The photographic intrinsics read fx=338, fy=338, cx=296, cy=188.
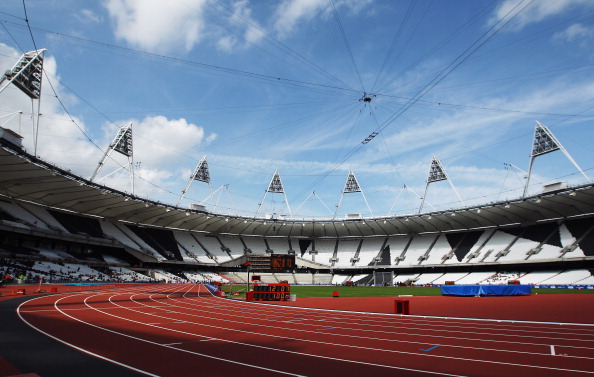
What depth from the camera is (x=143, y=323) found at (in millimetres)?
13922

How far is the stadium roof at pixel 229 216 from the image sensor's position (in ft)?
137

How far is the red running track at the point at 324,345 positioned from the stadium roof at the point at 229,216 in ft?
100

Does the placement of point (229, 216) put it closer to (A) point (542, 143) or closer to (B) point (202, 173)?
(B) point (202, 173)

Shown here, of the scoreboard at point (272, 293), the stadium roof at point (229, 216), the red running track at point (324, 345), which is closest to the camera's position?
the red running track at point (324, 345)

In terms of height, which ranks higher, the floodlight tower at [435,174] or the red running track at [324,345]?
the floodlight tower at [435,174]

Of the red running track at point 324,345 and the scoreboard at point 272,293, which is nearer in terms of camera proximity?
the red running track at point 324,345

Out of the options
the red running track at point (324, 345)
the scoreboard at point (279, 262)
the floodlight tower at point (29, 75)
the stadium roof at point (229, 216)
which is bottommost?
the red running track at point (324, 345)

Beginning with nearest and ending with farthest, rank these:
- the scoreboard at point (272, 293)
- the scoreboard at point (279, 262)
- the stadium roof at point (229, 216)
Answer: the scoreboard at point (272, 293) → the stadium roof at point (229, 216) → the scoreboard at point (279, 262)

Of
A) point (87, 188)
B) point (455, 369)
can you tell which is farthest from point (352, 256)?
point (455, 369)

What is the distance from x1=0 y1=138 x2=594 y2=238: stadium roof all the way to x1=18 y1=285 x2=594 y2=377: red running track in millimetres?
30543

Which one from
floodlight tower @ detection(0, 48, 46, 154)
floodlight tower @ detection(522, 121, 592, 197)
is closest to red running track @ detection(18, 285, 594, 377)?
floodlight tower @ detection(0, 48, 46, 154)

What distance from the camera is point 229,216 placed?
7000 centimetres

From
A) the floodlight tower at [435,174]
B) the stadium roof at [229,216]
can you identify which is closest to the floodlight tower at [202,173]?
the stadium roof at [229,216]

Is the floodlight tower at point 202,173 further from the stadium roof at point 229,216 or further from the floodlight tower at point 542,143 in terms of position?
the floodlight tower at point 542,143
